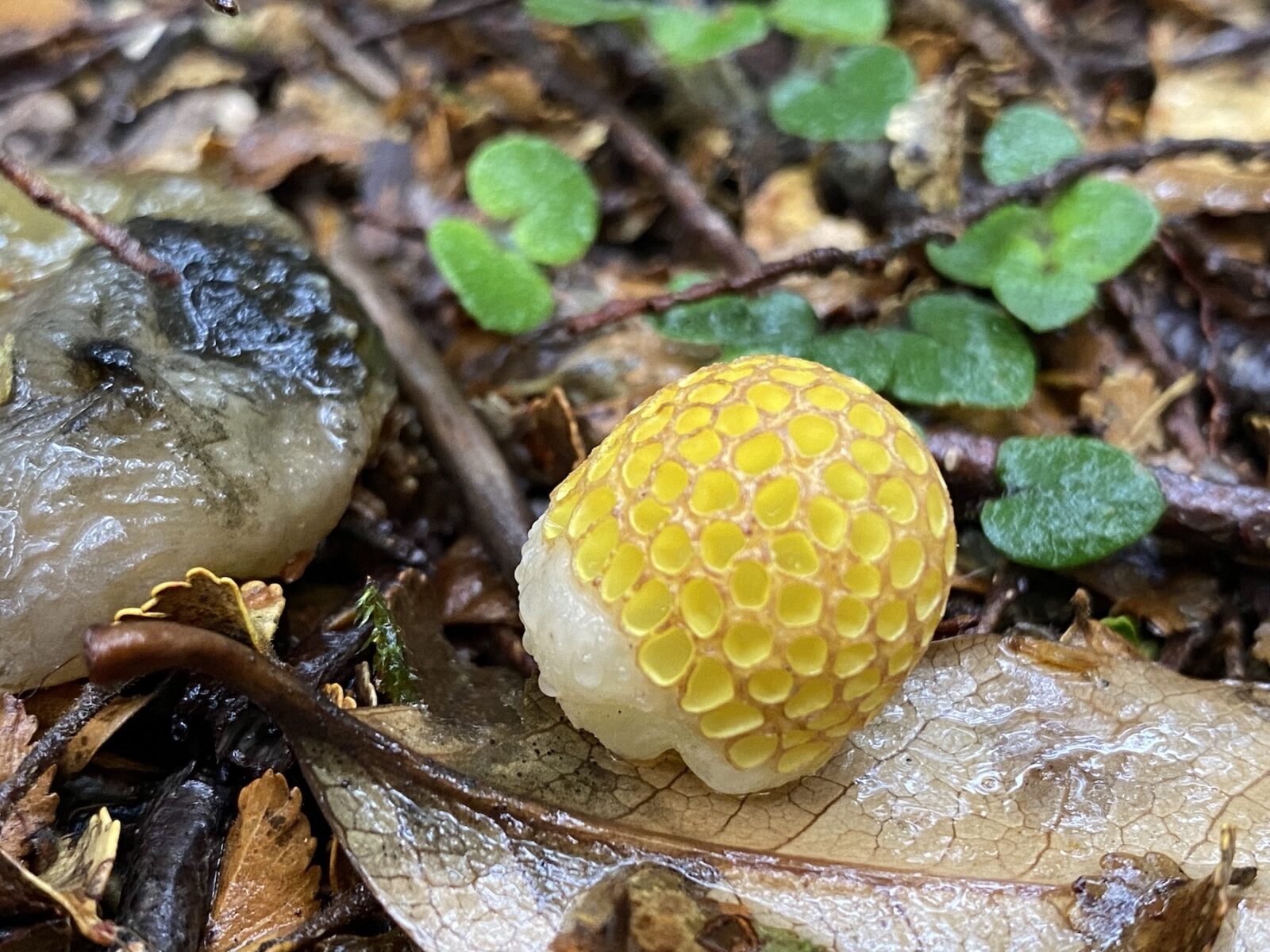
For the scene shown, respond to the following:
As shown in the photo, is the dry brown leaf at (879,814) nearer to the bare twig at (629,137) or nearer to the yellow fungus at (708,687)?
the yellow fungus at (708,687)

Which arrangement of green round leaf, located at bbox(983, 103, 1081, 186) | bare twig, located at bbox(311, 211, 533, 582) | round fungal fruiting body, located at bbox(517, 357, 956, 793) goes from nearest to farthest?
round fungal fruiting body, located at bbox(517, 357, 956, 793)
bare twig, located at bbox(311, 211, 533, 582)
green round leaf, located at bbox(983, 103, 1081, 186)

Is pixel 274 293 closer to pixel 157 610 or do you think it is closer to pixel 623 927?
pixel 157 610

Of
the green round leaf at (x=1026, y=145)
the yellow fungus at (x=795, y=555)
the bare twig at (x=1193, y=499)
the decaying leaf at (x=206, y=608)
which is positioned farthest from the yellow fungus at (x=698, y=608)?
the green round leaf at (x=1026, y=145)

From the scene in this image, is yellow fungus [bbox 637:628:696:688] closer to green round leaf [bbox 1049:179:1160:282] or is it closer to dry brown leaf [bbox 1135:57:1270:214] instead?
green round leaf [bbox 1049:179:1160:282]

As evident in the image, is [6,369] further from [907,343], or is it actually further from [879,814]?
[907,343]

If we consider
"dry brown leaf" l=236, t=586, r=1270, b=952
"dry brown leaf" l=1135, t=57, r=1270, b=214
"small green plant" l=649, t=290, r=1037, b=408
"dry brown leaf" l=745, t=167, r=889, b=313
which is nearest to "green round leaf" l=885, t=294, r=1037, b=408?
"small green plant" l=649, t=290, r=1037, b=408

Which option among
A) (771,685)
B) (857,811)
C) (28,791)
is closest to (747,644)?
(771,685)

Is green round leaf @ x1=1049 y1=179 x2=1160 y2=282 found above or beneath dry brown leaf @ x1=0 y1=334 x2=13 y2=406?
beneath
